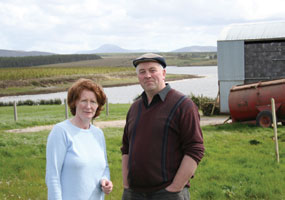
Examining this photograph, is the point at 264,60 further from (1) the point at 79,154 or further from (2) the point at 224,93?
(1) the point at 79,154

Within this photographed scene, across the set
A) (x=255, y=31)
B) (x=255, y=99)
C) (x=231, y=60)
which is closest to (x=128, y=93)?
(x=231, y=60)

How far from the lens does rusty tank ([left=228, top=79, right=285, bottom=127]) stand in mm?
15398

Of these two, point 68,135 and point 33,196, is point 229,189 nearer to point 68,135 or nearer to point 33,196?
point 33,196

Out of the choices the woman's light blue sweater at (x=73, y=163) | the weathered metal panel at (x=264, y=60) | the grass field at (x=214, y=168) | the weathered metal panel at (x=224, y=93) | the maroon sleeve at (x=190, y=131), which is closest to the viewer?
the woman's light blue sweater at (x=73, y=163)

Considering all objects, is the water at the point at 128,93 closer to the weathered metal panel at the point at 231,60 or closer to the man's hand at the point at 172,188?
the weathered metal panel at the point at 231,60

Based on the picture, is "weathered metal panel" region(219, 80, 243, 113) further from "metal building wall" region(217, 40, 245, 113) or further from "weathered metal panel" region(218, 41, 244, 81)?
"weathered metal panel" region(218, 41, 244, 81)

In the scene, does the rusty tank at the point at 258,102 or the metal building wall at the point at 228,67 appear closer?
the rusty tank at the point at 258,102

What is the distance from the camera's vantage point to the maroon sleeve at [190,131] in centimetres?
347

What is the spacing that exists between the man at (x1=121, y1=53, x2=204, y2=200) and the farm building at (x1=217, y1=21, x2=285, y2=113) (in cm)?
1891

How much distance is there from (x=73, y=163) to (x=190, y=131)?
98cm

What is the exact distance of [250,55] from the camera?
22062 mm

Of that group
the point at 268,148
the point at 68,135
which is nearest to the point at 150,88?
the point at 68,135

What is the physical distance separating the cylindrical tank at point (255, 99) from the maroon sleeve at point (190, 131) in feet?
41.2

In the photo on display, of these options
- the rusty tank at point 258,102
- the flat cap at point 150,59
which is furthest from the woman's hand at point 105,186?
the rusty tank at point 258,102
